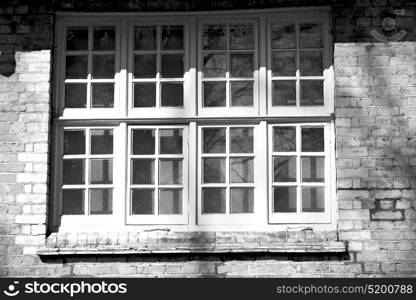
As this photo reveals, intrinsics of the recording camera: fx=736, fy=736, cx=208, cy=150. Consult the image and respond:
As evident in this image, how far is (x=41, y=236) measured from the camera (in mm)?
7324

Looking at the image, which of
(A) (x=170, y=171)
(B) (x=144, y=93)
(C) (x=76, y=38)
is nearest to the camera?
(A) (x=170, y=171)

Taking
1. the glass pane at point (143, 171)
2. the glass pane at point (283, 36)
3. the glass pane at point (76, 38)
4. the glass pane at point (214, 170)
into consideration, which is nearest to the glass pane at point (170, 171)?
the glass pane at point (143, 171)

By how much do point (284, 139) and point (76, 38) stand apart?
2.42 metres

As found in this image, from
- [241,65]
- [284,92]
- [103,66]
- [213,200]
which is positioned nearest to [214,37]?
[241,65]

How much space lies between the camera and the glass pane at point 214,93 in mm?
7613

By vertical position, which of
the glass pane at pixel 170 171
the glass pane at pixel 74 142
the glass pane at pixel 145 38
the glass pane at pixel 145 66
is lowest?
the glass pane at pixel 170 171

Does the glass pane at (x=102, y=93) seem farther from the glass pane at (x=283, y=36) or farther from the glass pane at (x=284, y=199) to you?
the glass pane at (x=284, y=199)

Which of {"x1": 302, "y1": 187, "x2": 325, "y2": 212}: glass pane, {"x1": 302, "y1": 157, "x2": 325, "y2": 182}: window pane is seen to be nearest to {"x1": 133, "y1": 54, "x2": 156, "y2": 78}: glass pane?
{"x1": 302, "y1": 157, "x2": 325, "y2": 182}: window pane

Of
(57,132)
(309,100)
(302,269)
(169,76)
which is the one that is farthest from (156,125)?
(302,269)

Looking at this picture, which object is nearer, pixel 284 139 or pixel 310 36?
pixel 284 139

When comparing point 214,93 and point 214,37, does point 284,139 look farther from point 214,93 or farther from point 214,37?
point 214,37

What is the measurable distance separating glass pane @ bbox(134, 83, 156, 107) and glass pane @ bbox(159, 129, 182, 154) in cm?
35

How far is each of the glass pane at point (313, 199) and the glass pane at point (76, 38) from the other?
2.74m

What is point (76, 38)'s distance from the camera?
775 cm
